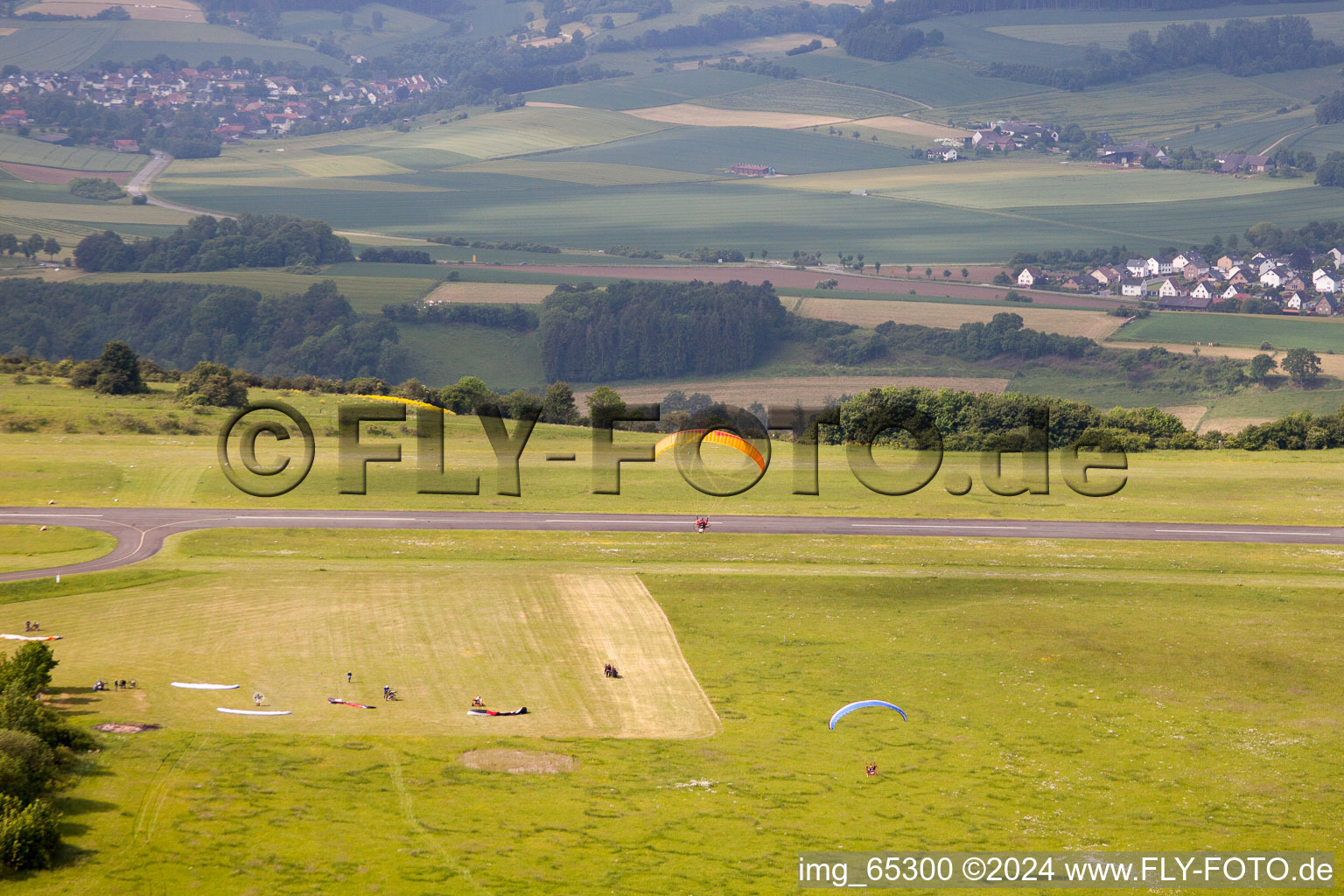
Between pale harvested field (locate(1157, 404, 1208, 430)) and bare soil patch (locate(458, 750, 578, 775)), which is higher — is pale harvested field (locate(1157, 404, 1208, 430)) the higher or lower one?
the higher one

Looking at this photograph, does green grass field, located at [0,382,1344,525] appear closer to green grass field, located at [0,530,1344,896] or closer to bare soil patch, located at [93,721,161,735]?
green grass field, located at [0,530,1344,896]

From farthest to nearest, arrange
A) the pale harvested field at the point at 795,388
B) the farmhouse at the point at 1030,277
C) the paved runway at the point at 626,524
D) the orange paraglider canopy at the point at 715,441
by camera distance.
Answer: the farmhouse at the point at 1030,277
the pale harvested field at the point at 795,388
the orange paraglider canopy at the point at 715,441
the paved runway at the point at 626,524

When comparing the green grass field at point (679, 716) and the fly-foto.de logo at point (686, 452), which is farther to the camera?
the fly-foto.de logo at point (686, 452)

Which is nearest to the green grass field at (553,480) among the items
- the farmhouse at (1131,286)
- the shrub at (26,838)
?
the shrub at (26,838)

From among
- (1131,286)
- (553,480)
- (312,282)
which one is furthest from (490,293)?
(553,480)

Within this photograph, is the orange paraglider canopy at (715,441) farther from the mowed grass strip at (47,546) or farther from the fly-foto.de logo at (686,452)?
the mowed grass strip at (47,546)

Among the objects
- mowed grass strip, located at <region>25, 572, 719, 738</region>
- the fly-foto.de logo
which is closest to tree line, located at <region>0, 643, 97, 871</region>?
mowed grass strip, located at <region>25, 572, 719, 738</region>

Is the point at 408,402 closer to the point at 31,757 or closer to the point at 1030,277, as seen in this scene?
the point at 31,757
